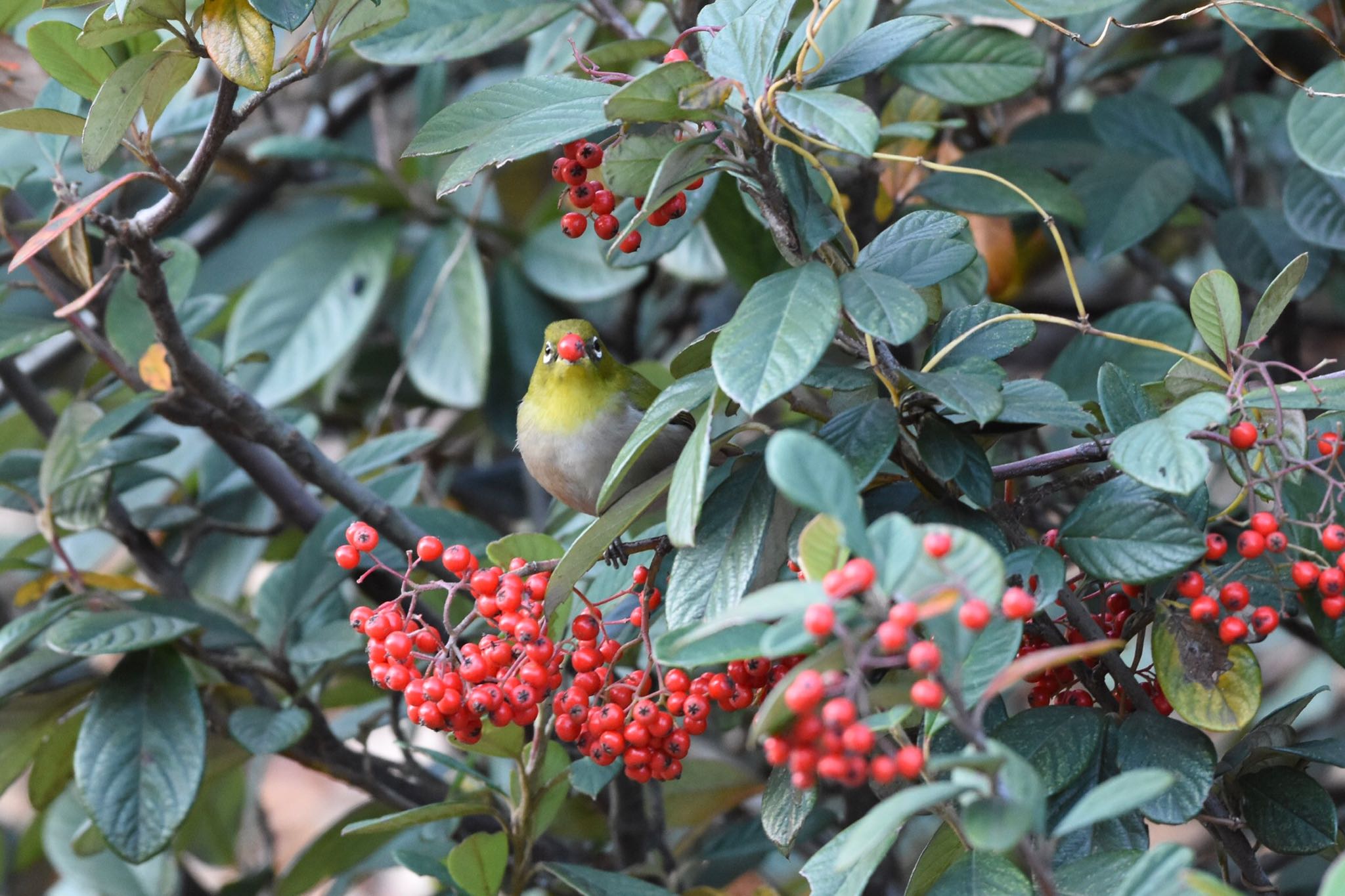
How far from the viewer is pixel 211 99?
7.14 feet

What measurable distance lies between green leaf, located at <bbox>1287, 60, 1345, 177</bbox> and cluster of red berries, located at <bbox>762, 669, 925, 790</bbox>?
4.09 ft

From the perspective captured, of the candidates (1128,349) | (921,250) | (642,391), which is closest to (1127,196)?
(1128,349)

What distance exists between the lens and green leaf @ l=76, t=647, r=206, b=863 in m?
1.72

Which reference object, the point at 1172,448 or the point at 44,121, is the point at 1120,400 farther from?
the point at 44,121

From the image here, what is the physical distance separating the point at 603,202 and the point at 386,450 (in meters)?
1.01

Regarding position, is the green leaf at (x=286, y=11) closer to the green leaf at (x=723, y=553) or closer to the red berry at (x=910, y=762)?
the green leaf at (x=723, y=553)

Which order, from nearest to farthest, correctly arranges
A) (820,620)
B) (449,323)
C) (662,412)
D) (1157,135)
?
1. (820,620)
2. (662,412)
3. (1157,135)
4. (449,323)

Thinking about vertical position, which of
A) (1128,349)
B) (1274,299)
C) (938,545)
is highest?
(938,545)

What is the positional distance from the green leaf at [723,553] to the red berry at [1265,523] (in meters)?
0.46

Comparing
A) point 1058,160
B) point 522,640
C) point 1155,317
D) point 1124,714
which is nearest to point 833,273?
point 522,640

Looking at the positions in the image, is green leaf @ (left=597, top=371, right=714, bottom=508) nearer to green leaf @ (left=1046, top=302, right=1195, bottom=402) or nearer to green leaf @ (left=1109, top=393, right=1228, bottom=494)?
green leaf @ (left=1109, top=393, right=1228, bottom=494)

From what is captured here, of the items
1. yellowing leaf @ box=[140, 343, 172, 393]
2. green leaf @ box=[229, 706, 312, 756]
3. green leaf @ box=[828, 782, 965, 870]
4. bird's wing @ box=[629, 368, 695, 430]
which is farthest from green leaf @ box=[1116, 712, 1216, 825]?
yellowing leaf @ box=[140, 343, 172, 393]

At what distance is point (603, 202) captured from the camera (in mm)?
1346

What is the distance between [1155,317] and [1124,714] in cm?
80
